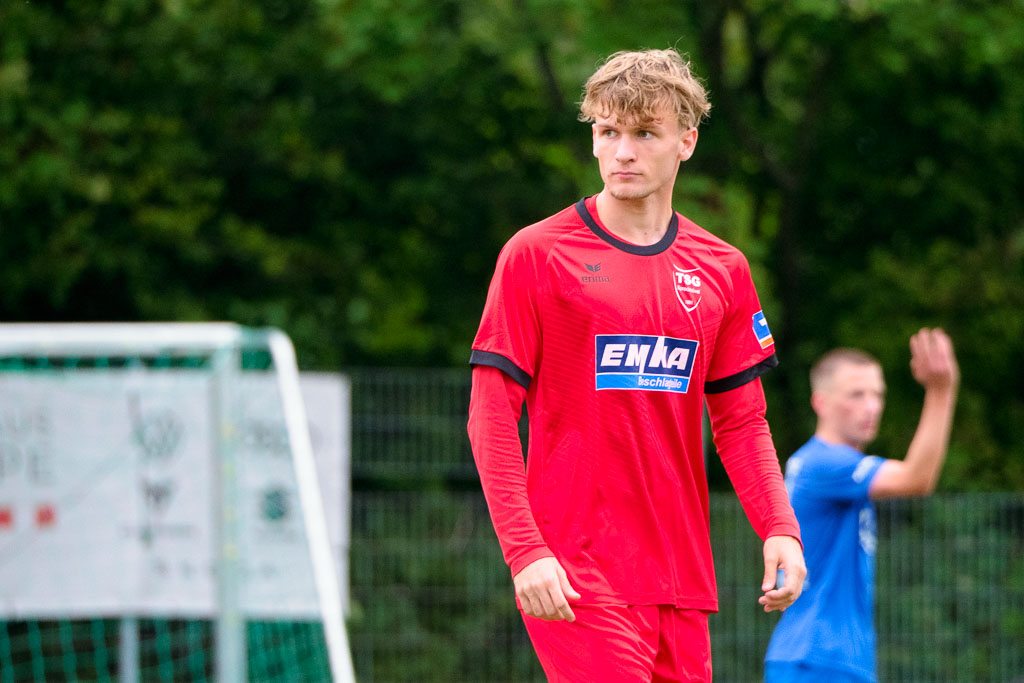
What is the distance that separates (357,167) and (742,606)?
5185mm

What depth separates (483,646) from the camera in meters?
9.48

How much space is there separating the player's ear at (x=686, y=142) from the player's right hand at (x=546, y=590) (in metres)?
0.95

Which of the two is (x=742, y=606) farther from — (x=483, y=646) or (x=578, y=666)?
(x=578, y=666)

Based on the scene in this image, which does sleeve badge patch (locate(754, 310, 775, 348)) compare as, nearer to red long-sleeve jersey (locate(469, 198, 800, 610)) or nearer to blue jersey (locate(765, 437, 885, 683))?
red long-sleeve jersey (locate(469, 198, 800, 610))

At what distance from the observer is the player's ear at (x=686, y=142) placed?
2.92m

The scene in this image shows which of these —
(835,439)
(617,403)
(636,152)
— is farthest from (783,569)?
(835,439)

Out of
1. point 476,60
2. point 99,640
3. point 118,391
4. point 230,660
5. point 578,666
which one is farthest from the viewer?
point 476,60

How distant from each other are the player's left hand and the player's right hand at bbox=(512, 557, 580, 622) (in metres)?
0.45

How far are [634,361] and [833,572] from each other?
2.14 m

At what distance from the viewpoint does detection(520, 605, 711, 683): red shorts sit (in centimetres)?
271

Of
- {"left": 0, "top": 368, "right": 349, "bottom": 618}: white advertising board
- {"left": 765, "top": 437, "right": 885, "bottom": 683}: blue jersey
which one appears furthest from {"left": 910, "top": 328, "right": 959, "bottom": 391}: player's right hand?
{"left": 0, "top": 368, "right": 349, "bottom": 618}: white advertising board

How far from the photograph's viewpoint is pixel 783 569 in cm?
285

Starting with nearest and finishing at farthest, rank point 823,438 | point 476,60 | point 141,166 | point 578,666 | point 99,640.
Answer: point 578,666 < point 823,438 < point 99,640 < point 141,166 < point 476,60

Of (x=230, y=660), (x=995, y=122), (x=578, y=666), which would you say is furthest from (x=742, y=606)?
(x=578, y=666)
